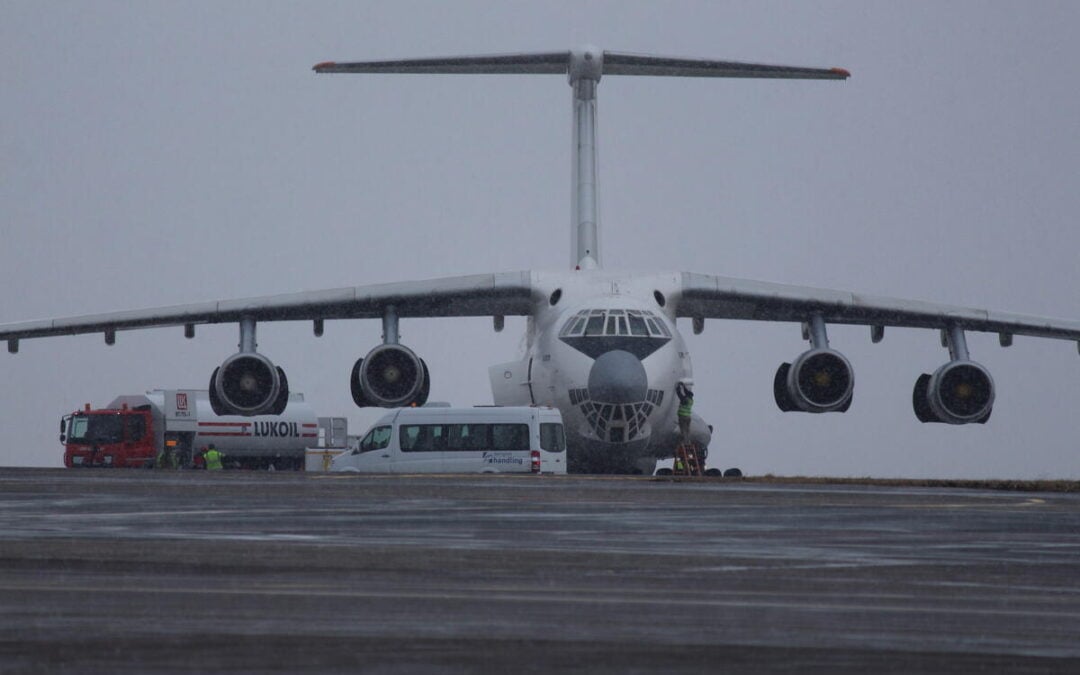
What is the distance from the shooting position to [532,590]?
6527 millimetres

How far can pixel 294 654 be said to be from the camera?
15.0 feet

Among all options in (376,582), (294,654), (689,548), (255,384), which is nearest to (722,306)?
(255,384)

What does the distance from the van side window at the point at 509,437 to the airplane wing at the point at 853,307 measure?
414cm

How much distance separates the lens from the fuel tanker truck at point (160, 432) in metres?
58.8

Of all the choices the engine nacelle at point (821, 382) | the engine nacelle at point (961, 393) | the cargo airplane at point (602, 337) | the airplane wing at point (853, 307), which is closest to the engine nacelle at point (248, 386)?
the cargo airplane at point (602, 337)

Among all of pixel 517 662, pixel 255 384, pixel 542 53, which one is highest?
pixel 542 53

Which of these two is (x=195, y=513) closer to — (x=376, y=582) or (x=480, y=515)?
(x=480, y=515)

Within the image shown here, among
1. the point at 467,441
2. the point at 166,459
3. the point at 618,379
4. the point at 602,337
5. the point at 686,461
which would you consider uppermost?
the point at 602,337

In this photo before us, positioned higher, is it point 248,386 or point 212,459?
point 248,386

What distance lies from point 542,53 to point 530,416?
13167mm

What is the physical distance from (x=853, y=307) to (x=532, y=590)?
2705cm

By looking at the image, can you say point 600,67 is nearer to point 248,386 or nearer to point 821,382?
point 821,382

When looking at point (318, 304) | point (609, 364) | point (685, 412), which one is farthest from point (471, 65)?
point (685, 412)

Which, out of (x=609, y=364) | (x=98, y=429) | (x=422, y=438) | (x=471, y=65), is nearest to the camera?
(x=609, y=364)
